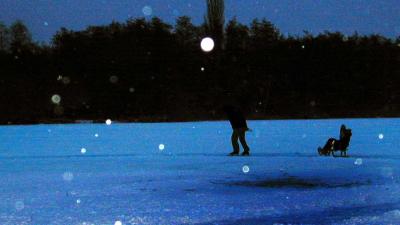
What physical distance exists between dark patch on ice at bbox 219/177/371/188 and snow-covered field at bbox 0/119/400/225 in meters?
0.02

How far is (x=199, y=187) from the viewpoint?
1070 centimetres

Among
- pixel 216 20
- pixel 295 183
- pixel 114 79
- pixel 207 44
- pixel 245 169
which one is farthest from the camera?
pixel 114 79

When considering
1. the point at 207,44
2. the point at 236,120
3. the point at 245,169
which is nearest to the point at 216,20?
the point at 207,44

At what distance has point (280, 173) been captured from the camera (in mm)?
12844

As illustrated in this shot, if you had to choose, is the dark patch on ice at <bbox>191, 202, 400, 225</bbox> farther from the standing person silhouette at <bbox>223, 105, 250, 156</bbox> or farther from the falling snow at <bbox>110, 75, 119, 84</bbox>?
the falling snow at <bbox>110, 75, 119, 84</bbox>

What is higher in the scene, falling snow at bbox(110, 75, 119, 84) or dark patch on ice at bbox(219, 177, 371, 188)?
falling snow at bbox(110, 75, 119, 84)

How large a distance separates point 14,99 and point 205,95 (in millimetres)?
17144

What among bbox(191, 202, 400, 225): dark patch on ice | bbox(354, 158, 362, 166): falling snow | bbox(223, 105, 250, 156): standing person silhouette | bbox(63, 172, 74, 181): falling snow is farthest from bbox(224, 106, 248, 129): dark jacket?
bbox(191, 202, 400, 225): dark patch on ice

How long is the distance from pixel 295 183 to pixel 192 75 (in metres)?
46.4

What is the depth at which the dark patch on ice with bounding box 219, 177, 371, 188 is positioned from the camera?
1067cm

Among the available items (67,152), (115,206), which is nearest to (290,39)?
(67,152)

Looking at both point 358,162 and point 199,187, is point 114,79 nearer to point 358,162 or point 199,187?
point 358,162

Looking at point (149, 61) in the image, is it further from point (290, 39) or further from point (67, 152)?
point (67, 152)

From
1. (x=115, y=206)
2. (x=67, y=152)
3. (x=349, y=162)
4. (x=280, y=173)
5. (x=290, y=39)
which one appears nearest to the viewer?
(x=115, y=206)
